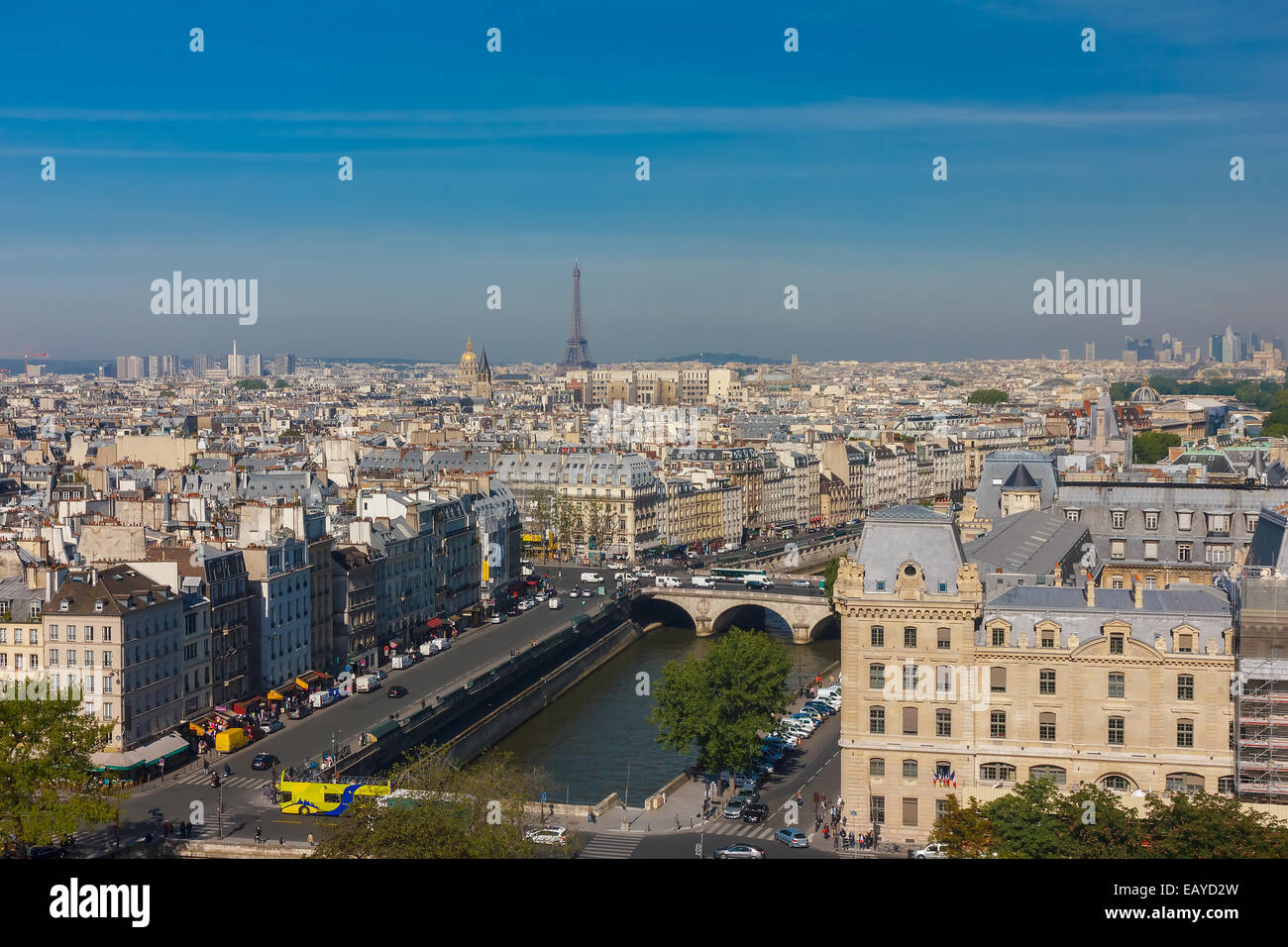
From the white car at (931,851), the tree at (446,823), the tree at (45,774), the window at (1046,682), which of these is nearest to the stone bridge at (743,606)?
the window at (1046,682)

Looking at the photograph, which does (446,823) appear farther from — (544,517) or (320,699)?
(544,517)

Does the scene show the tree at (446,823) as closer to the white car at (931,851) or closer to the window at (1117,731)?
the white car at (931,851)

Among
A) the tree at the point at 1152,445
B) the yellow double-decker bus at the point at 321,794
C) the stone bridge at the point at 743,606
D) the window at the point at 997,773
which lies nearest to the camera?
the window at the point at 997,773

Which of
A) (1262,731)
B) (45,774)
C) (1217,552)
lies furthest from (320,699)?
(1262,731)
